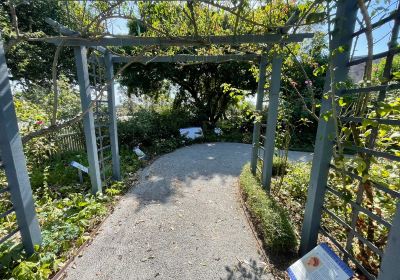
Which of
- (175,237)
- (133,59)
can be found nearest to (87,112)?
(133,59)

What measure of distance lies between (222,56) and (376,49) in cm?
251

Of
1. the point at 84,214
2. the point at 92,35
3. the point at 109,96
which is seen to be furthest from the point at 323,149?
the point at 109,96

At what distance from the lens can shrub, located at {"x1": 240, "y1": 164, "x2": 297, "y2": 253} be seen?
2371 millimetres

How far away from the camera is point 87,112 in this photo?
312 centimetres

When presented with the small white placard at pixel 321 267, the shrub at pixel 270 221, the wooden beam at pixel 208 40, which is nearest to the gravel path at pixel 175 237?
the shrub at pixel 270 221

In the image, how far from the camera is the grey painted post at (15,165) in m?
1.85

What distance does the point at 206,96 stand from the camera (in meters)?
10.2

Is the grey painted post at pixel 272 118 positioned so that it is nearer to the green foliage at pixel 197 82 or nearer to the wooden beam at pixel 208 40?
the wooden beam at pixel 208 40

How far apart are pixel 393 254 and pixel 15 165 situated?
2902 mm

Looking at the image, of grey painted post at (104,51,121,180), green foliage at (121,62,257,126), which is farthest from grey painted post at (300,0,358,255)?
green foliage at (121,62,257,126)

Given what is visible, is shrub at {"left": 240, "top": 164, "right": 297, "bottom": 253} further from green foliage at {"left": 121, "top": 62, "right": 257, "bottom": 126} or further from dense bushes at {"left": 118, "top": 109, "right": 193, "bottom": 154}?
green foliage at {"left": 121, "top": 62, "right": 257, "bottom": 126}

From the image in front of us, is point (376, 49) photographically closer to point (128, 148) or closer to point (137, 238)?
point (137, 238)

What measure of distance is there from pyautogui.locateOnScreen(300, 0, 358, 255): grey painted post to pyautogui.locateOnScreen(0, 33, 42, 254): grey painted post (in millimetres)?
2654

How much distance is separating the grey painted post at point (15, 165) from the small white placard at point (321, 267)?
2.48 m
